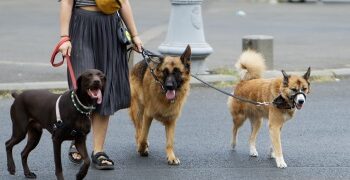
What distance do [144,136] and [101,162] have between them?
0.67 m

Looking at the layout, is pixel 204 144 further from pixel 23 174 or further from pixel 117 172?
pixel 23 174

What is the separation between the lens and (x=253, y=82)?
7887 mm

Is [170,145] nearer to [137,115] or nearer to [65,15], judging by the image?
[137,115]

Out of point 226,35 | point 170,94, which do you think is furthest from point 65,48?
point 226,35

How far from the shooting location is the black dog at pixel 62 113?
6062 mm

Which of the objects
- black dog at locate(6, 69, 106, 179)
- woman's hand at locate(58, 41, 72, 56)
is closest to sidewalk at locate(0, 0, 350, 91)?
woman's hand at locate(58, 41, 72, 56)

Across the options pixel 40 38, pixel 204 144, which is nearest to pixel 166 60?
pixel 204 144

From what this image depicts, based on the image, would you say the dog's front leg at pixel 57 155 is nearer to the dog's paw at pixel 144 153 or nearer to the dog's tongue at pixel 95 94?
the dog's tongue at pixel 95 94

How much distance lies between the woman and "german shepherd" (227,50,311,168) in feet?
4.12

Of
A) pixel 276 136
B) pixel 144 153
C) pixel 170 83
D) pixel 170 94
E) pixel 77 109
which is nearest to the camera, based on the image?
pixel 77 109

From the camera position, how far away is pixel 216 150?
7.98 metres

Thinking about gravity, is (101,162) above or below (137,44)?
below

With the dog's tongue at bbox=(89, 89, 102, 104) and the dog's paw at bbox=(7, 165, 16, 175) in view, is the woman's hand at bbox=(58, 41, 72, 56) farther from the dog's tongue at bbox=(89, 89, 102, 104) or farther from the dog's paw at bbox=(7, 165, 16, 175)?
the dog's paw at bbox=(7, 165, 16, 175)

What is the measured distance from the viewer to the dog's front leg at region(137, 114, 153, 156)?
761cm
